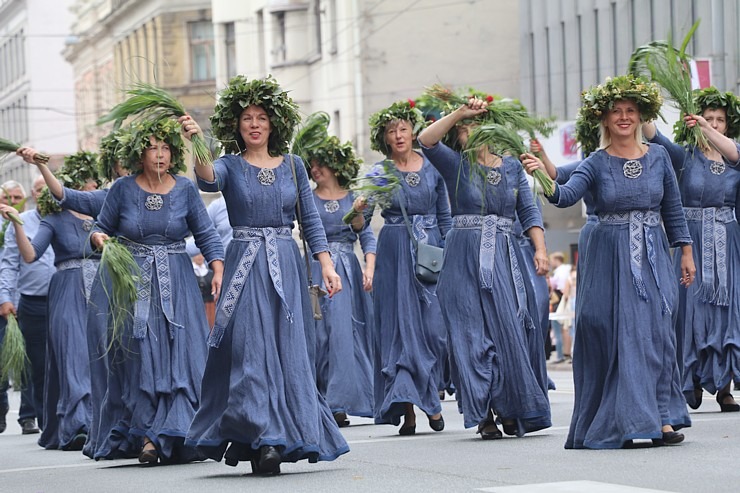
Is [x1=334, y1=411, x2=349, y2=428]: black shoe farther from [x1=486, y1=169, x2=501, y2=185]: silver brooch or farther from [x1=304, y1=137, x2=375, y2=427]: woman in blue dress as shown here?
[x1=486, y1=169, x2=501, y2=185]: silver brooch

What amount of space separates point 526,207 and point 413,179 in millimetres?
1655

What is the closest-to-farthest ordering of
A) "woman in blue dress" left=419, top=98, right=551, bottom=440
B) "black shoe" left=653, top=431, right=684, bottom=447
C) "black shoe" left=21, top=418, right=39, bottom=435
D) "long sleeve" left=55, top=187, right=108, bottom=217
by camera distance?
"black shoe" left=653, top=431, right=684, bottom=447 → "woman in blue dress" left=419, top=98, right=551, bottom=440 → "long sleeve" left=55, top=187, right=108, bottom=217 → "black shoe" left=21, top=418, right=39, bottom=435

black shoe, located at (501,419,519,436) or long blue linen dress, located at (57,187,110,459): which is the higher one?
long blue linen dress, located at (57,187,110,459)

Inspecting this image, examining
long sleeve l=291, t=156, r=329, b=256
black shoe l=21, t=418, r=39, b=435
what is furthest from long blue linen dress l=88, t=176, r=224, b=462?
black shoe l=21, t=418, r=39, b=435

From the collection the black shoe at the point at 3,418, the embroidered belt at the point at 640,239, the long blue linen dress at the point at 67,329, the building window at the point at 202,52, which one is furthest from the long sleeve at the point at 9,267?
the building window at the point at 202,52

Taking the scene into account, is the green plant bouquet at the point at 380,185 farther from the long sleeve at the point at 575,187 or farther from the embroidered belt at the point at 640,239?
the embroidered belt at the point at 640,239

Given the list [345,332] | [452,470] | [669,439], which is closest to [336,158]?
[345,332]

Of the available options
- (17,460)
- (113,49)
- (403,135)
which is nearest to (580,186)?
(403,135)

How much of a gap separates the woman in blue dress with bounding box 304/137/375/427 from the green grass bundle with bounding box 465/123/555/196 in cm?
362

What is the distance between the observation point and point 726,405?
46.4ft

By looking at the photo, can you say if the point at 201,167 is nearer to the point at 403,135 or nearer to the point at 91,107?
the point at 403,135

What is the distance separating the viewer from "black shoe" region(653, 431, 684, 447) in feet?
35.5

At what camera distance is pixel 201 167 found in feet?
34.6

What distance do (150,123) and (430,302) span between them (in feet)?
11.2
